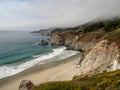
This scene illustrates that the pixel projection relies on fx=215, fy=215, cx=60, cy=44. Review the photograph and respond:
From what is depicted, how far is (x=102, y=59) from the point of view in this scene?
120 ft

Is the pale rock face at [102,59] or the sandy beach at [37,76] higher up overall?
the pale rock face at [102,59]

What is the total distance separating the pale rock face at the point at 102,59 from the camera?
33700 millimetres

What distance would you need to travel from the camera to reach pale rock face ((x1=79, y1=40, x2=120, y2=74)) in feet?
111

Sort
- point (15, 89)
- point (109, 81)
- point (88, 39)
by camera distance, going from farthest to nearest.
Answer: point (88, 39) → point (15, 89) → point (109, 81)

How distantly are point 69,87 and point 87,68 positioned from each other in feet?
74.4

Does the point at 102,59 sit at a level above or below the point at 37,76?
above

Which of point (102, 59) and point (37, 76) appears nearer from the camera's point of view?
point (102, 59)

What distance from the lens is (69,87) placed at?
15.1 m

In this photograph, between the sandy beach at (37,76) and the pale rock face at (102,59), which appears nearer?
the pale rock face at (102,59)

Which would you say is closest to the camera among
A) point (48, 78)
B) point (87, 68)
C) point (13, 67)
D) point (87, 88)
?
point (87, 88)

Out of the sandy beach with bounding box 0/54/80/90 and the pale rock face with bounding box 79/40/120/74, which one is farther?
the sandy beach with bounding box 0/54/80/90

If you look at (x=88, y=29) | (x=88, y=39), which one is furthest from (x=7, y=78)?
→ (x=88, y=29)

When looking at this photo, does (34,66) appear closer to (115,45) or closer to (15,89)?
(15,89)

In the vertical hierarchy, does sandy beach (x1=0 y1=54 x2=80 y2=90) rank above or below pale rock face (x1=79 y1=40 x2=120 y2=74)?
below
